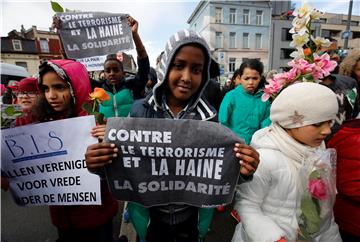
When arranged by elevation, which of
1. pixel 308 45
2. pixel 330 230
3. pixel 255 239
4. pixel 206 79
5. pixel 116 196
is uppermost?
pixel 308 45

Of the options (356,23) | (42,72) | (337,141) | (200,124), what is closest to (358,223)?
(337,141)

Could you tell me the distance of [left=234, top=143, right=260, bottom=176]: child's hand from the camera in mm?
1175

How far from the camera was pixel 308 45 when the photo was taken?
1.86 m

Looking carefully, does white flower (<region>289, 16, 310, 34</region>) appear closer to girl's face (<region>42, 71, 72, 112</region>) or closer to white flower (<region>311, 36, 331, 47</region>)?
white flower (<region>311, 36, 331, 47</region>)

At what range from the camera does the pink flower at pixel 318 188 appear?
127 centimetres

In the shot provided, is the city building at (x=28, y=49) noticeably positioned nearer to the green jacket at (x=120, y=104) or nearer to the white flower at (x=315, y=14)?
the green jacket at (x=120, y=104)

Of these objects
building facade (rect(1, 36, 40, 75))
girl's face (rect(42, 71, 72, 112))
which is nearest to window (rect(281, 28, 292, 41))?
building facade (rect(1, 36, 40, 75))

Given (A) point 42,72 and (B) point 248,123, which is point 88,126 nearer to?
(A) point 42,72

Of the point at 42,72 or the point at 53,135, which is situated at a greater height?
the point at 42,72

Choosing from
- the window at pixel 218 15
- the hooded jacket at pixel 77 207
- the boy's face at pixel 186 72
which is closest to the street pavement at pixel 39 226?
the hooded jacket at pixel 77 207

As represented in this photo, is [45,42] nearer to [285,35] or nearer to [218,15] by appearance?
[218,15]

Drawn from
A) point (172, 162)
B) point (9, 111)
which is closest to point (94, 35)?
point (9, 111)

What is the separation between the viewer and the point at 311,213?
1.32 metres

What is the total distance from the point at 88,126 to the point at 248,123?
7.77 ft
